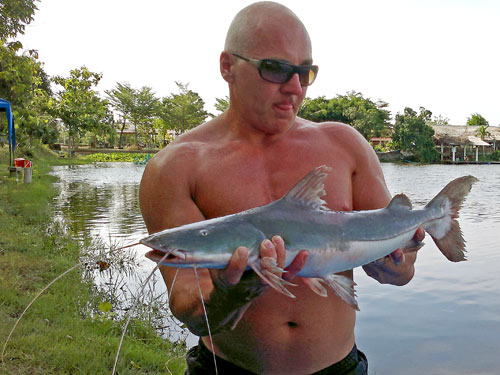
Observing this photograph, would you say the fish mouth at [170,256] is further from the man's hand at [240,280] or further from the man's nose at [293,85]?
the man's nose at [293,85]

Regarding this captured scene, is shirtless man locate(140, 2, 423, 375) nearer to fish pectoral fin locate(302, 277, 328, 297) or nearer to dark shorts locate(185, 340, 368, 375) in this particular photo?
dark shorts locate(185, 340, 368, 375)

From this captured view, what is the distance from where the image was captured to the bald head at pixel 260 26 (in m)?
1.93

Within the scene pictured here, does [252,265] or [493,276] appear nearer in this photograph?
[252,265]

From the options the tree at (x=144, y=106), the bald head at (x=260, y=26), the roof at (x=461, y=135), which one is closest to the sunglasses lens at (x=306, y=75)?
the bald head at (x=260, y=26)

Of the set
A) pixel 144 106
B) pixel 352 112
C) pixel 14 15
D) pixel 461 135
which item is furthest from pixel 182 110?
pixel 14 15

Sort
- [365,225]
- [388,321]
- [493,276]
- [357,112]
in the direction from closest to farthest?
[365,225] < [388,321] < [493,276] < [357,112]

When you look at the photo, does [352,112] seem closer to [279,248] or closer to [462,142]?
[462,142]

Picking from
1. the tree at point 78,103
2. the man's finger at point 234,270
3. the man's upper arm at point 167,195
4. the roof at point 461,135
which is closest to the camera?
the man's finger at point 234,270

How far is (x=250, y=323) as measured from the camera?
83.4 inches

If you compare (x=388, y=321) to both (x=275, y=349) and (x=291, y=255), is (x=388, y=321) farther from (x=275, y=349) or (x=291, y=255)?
(x=291, y=255)

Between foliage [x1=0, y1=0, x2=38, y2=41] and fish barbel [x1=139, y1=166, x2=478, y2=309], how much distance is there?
10.7 meters

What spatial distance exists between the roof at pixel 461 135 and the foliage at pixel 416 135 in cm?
285

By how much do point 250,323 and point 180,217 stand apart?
0.56 metres

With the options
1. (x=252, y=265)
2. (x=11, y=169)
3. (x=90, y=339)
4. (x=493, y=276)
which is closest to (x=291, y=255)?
(x=252, y=265)
